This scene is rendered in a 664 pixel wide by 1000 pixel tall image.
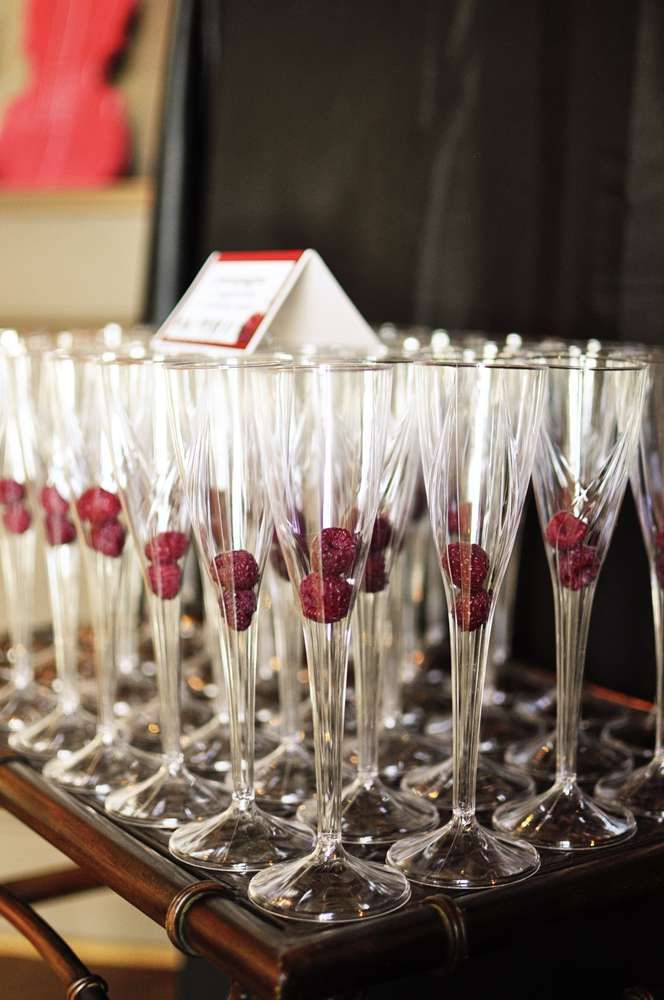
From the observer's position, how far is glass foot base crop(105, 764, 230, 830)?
90 centimetres

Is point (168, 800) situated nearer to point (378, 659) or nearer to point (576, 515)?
point (378, 659)

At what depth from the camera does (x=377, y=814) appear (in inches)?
34.9

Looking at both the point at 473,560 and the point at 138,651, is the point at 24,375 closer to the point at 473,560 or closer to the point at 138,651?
the point at 138,651

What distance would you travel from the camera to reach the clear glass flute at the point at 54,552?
1.08m

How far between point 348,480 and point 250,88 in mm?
1048

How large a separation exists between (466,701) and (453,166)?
30.0 inches

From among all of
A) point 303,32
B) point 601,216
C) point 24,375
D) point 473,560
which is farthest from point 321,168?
point 473,560

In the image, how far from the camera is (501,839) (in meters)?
0.82

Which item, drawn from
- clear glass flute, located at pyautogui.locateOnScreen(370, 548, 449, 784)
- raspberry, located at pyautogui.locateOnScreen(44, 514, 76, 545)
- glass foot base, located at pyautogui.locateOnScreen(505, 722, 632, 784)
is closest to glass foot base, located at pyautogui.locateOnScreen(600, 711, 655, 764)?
glass foot base, located at pyautogui.locateOnScreen(505, 722, 632, 784)

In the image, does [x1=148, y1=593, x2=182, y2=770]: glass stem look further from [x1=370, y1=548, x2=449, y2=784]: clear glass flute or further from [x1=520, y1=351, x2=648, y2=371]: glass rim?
[x1=520, y1=351, x2=648, y2=371]: glass rim

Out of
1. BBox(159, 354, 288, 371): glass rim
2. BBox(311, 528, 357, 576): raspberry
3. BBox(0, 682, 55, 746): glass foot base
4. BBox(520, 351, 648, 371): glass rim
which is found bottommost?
BBox(0, 682, 55, 746): glass foot base

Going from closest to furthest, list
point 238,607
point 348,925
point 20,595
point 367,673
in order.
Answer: point 348,925, point 238,607, point 367,673, point 20,595

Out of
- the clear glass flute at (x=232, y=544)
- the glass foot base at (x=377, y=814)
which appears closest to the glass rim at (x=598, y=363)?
the clear glass flute at (x=232, y=544)

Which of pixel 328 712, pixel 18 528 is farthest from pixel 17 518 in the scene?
pixel 328 712
